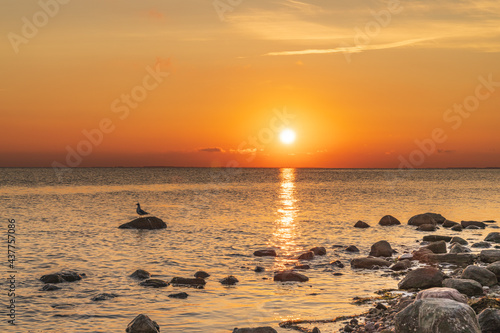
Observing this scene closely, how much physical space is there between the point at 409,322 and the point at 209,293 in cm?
989

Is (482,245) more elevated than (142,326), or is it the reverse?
(482,245)

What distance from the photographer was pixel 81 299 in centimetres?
1989

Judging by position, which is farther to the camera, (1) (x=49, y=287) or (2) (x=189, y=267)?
(2) (x=189, y=267)

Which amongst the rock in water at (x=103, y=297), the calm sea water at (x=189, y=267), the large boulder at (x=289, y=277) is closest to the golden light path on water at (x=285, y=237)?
the calm sea water at (x=189, y=267)

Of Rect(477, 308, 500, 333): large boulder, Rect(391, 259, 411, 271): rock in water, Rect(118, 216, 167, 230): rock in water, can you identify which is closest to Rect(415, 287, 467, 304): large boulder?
Rect(477, 308, 500, 333): large boulder

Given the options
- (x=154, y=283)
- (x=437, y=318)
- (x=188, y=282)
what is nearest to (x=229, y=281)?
(x=188, y=282)

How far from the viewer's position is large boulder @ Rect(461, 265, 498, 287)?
20236mm

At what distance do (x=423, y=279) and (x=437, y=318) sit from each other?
8.86 m

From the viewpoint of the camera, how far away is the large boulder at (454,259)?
87.2 feet

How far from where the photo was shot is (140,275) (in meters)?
23.8

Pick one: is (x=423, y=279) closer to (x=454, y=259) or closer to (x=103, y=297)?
(x=454, y=259)

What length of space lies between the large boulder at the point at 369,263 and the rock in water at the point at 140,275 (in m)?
10.9

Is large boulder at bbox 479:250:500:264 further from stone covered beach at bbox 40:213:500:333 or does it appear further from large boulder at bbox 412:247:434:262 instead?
large boulder at bbox 412:247:434:262

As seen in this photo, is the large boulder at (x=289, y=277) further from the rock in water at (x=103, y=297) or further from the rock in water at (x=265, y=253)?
the rock in water at (x=103, y=297)
